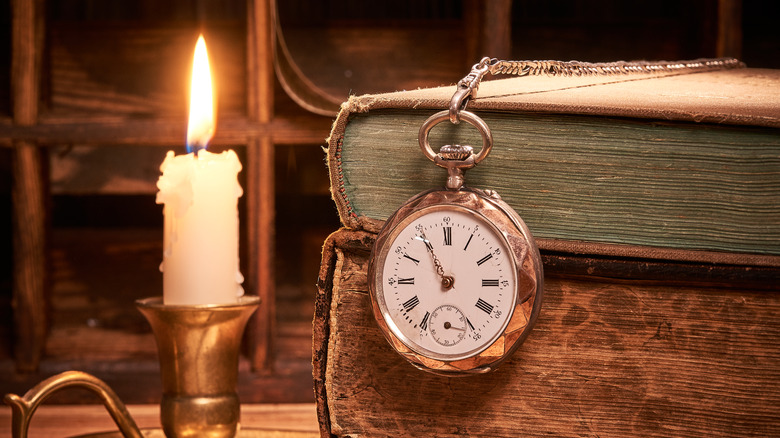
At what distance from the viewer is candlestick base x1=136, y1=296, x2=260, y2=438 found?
2.62 feet

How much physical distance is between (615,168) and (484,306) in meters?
0.19

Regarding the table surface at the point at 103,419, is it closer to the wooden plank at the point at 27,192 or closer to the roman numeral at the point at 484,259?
the wooden plank at the point at 27,192

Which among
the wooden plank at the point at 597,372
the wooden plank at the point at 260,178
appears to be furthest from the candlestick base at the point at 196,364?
the wooden plank at the point at 260,178

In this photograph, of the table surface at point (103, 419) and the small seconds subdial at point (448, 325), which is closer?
the small seconds subdial at point (448, 325)

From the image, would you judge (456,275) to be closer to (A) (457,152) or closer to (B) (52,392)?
(A) (457,152)

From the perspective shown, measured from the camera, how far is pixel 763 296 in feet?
2.46

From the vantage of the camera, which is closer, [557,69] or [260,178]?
[557,69]

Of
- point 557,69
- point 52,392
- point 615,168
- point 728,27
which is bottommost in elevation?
point 52,392

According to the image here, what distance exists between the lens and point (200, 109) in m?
0.89

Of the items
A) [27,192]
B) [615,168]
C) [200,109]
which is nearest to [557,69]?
[615,168]

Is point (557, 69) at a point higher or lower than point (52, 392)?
higher

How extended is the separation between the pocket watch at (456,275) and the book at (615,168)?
0.05 m

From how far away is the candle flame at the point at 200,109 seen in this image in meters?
0.88

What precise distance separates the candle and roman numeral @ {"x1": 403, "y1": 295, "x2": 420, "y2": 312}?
21cm
